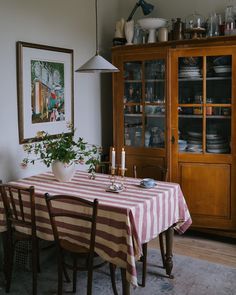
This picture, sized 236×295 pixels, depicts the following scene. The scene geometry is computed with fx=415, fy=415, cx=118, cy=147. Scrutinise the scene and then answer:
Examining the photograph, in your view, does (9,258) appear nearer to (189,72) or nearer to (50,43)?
(50,43)

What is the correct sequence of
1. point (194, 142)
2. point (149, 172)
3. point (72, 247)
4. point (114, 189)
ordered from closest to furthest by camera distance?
point (72, 247), point (114, 189), point (194, 142), point (149, 172)

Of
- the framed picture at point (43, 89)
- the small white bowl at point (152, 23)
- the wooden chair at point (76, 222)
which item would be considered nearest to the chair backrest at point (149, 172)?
the framed picture at point (43, 89)

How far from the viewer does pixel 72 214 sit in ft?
8.42

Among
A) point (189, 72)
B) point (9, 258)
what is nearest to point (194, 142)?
point (189, 72)

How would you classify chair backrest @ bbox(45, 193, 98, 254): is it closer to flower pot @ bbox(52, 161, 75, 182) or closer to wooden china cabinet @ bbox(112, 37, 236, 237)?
flower pot @ bbox(52, 161, 75, 182)

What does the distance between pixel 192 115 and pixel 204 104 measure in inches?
6.2

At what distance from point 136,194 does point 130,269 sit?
0.57 meters

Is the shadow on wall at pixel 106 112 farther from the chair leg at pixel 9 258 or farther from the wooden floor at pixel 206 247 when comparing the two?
the chair leg at pixel 9 258

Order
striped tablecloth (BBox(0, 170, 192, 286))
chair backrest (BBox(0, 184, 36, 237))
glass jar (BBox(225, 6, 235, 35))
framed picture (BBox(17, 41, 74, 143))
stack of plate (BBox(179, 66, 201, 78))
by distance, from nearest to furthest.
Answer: striped tablecloth (BBox(0, 170, 192, 286))
chair backrest (BBox(0, 184, 36, 237))
framed picture (BBox(17, 41, 74, 143))
glass jar (BBox(225, 6, 235, 35))
stack of plate (BBox(179, 66, 201, 78))

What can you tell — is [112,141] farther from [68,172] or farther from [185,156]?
[68,172]

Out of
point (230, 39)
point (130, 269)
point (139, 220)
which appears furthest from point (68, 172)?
point (230, 39)

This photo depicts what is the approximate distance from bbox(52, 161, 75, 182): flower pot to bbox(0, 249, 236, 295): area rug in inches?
30.1

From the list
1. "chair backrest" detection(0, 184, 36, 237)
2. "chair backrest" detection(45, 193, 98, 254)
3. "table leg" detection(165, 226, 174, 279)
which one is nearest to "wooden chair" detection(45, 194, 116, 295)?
"chair backrest" detection(45, 193, 98, 254)

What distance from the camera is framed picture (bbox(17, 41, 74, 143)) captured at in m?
3.38
